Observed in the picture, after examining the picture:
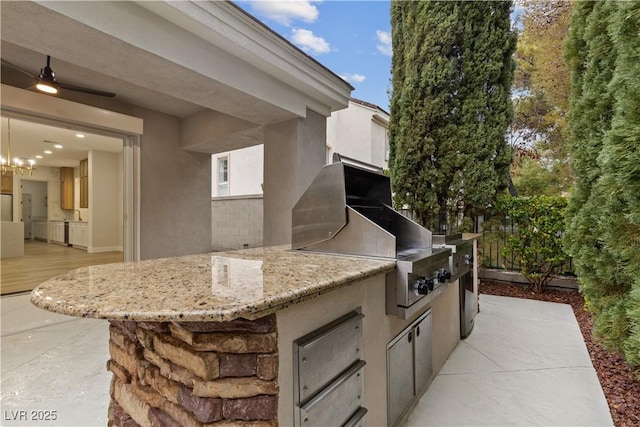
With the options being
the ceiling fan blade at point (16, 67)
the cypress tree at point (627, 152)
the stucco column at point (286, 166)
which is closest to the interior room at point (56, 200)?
the ceiling fan blade at point (16, 67)

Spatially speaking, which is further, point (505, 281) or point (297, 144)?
point (505, 281)

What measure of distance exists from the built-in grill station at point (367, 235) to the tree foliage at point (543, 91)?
6.38 m

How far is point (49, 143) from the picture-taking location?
23.6 ft

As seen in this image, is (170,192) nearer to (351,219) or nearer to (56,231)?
(351,219)

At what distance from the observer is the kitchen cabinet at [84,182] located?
29.8ft

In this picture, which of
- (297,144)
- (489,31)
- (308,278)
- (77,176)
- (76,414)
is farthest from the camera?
(77,176)

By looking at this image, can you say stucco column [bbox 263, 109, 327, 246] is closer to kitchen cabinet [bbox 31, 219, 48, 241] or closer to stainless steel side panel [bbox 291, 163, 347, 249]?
stainless steel side panel [bbox 291, 163, 347, 249]

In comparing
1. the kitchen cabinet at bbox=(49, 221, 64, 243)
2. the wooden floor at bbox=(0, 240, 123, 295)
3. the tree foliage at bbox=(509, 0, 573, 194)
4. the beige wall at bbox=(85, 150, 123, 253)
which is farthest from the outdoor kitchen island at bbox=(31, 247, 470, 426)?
the kitchen cabinet at bbox=(49, 221, 64, 243)

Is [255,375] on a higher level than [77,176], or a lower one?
lower

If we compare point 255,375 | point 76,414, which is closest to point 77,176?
point 76,414

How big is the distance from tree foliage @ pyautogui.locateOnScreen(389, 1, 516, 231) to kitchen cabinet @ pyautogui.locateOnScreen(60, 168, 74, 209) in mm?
11384

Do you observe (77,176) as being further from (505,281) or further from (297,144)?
(505,281)

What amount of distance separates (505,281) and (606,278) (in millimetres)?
3106

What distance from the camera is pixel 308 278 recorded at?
1.13m
